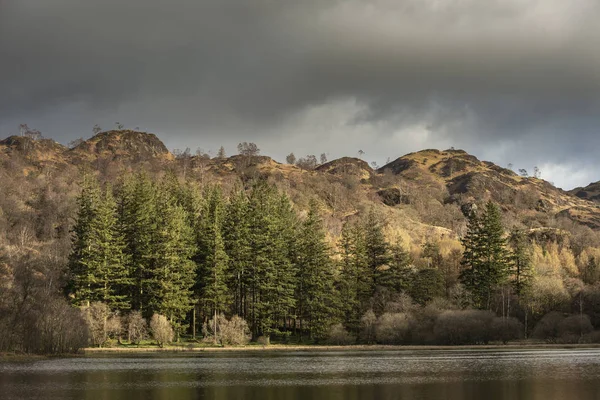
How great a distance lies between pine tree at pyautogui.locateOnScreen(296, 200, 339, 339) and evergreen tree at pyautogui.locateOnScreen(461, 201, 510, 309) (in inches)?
981

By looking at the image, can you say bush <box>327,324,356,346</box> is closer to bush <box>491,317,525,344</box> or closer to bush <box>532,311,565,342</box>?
bush <box>491,317,525,344</box>

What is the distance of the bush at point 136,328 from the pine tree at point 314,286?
85.9 ft

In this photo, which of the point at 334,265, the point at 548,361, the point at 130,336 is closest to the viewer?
the point at 548,361

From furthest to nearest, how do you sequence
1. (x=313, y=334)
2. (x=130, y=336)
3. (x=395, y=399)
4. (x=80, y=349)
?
(x=313, y=334) → (x=130, y=336) → (x=80, y=349) → (x=395, y=399)

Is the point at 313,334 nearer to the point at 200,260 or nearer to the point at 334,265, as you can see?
the point at 334,265

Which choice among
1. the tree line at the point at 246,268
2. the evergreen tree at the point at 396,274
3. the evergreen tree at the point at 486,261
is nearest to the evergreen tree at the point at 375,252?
the tree line at the point at 246,268

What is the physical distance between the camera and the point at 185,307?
306 ft

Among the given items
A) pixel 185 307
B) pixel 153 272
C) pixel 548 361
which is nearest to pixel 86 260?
pixel 153 272

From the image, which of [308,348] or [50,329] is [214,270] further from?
[50,329]

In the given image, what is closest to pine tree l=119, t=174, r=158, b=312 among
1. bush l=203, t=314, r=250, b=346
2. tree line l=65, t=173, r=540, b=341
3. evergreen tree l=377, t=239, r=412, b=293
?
tree line l=65, t=173, r=540, b=341

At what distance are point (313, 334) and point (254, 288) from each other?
12073mm

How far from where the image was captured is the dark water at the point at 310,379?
35438 mm

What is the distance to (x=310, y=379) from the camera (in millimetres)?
44531

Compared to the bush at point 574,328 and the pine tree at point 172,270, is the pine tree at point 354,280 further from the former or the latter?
the bush at point 574,328
